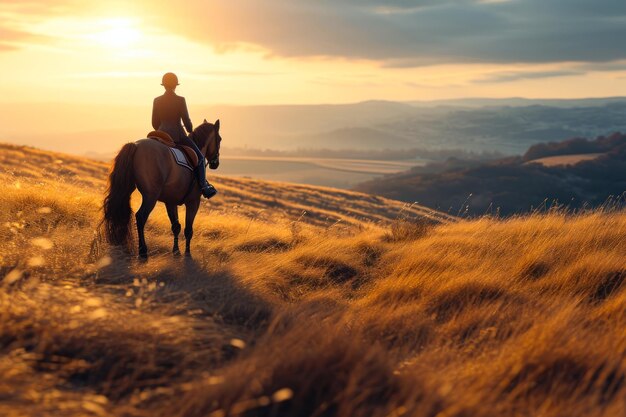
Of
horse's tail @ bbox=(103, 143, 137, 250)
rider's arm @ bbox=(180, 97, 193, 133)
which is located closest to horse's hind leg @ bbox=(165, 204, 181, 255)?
horse's tail @ bbox=(103, 143, 137, 250)

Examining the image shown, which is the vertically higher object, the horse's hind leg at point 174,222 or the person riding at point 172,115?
the person riding at point 172,115

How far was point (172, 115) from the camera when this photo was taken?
11242 mm

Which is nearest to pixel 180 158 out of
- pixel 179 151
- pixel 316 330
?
pixel 179 151

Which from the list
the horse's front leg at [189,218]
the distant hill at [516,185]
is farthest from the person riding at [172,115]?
the distant hill at [516,185]

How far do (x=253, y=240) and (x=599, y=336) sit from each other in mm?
7144

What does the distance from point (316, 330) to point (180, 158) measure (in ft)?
21.5

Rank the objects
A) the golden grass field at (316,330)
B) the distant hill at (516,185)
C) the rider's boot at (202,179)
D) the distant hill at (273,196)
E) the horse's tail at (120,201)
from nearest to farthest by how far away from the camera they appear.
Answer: the golden grass field at (316,330), the horse's tail at (120,201), the rider's boot at (202,179), the distant hill at (273,196), the distant hill at (516,185)

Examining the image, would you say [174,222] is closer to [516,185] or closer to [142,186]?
[142,186]

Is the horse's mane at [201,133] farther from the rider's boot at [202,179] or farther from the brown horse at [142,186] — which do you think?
the brown horse at [142,186]

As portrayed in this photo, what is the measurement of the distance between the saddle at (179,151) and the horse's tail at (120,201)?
76 cm

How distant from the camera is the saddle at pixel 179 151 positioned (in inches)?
415

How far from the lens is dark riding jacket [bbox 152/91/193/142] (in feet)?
36.7

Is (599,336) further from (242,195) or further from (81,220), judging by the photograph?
(242,195)

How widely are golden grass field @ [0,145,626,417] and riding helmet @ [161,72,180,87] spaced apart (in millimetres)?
2854
